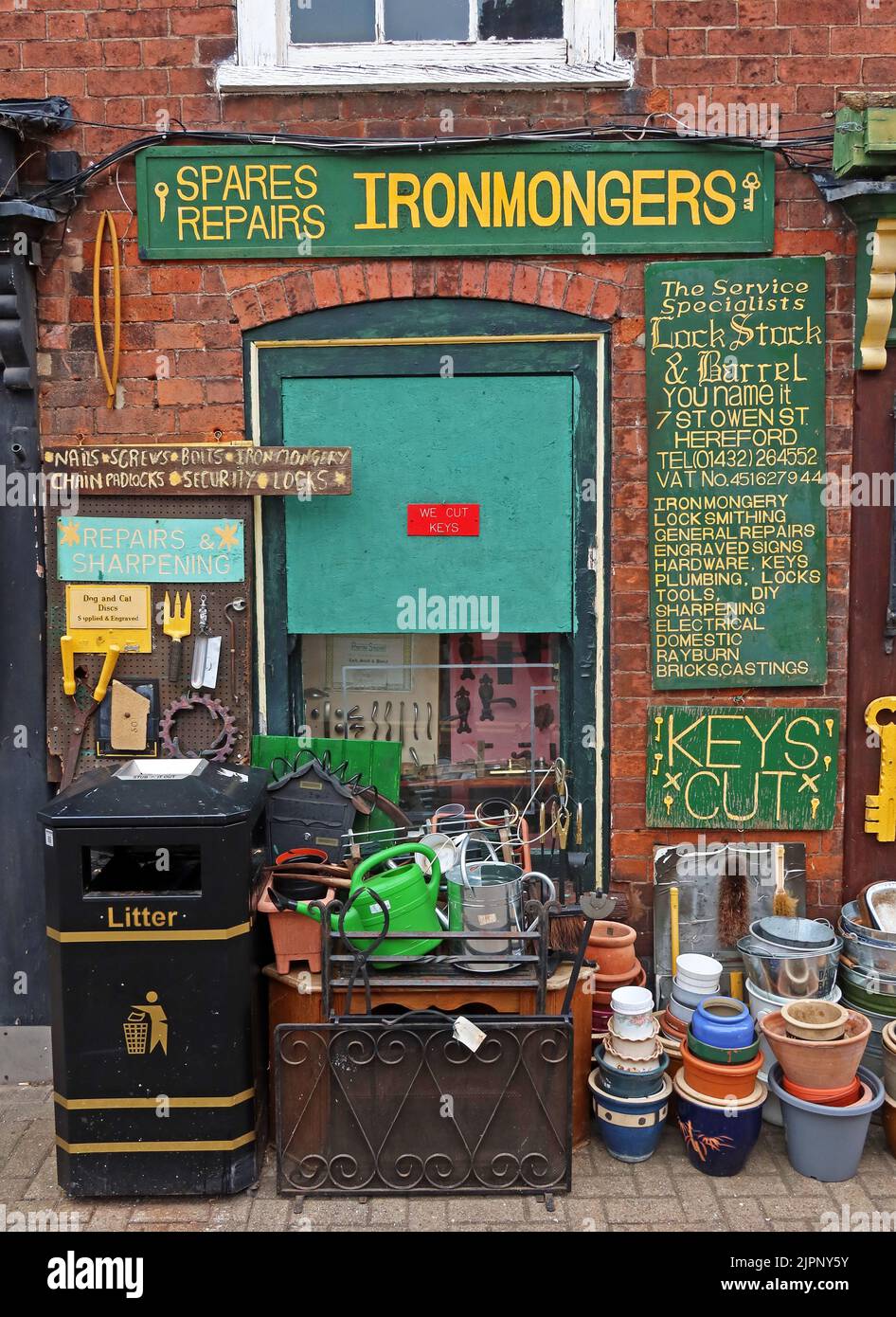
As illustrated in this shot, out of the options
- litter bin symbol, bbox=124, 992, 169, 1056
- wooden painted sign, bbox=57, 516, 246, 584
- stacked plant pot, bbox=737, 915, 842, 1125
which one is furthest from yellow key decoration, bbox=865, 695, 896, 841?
litter bin symbol, bbox=124, 992, 169, 1056

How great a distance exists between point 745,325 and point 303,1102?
4117mm

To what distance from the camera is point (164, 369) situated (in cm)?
519

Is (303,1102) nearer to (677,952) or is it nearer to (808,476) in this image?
(677,952)

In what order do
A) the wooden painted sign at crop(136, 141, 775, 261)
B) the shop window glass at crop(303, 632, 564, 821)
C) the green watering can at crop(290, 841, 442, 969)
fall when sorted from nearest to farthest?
1. the green watering can at crop(290, 841, 442, 969)
2. the wooden painted sign at crop(136, 141, 775, 261)
3. the shop window glass at crop(303, 632, 564, 821)

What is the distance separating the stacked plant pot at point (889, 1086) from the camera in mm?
4562

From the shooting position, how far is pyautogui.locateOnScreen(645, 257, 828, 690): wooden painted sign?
201 inches

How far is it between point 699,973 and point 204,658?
111 inches

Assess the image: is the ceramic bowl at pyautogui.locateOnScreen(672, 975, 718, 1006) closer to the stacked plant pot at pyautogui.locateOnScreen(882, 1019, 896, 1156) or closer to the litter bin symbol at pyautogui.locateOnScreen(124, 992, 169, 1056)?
the stacked plant pot at pyautogui.locateOnScreen(882, 1019, 896, 1156)

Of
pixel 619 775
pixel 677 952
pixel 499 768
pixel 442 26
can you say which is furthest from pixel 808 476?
pixel 442 26

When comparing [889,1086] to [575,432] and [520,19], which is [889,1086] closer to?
[575,432]

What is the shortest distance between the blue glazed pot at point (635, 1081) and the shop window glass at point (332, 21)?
5.03 m

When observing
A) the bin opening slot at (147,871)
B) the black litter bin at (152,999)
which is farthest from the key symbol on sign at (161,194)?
the bin opening slot at (147,871)

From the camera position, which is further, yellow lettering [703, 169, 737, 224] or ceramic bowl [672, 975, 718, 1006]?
yellow lettering [703, 169, 737, 224]

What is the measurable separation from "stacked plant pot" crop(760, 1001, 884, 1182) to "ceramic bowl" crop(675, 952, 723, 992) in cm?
35
